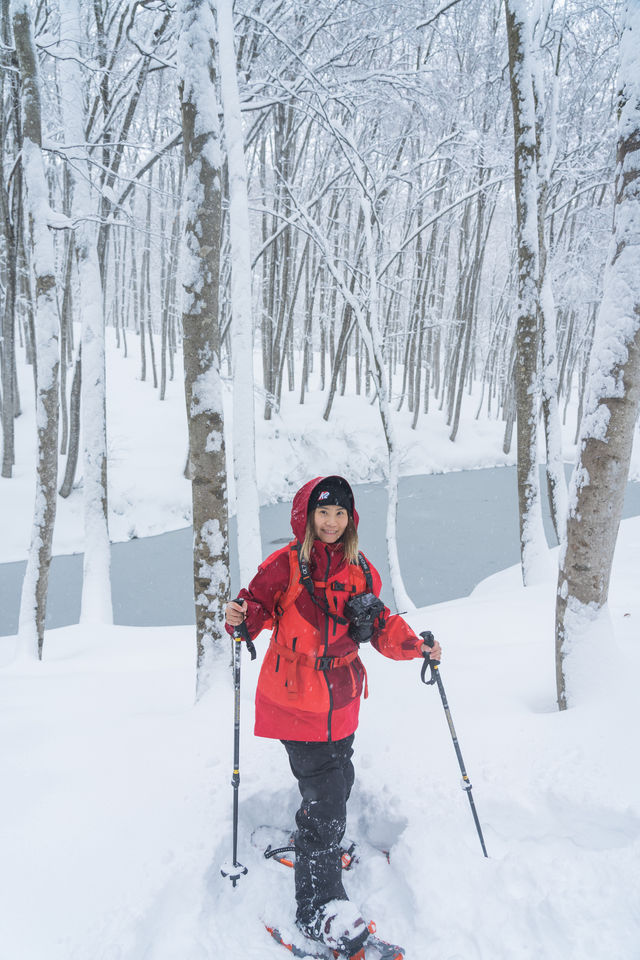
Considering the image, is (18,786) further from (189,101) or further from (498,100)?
(498,100)

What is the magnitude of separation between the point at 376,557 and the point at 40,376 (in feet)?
24.1

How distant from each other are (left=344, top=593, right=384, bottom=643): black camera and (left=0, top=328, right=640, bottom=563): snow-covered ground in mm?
7833

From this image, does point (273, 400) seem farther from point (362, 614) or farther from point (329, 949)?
point (329, 949)

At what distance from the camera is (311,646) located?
2.19 m

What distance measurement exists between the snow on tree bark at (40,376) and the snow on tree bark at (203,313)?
2742mm

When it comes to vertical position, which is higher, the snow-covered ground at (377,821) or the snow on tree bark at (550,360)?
the snow on tree bark at (550,360)

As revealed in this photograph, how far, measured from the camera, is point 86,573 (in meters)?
6.97

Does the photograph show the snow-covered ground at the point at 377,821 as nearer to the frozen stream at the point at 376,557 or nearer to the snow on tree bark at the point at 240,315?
the snow on tree bark at the point at 240,315

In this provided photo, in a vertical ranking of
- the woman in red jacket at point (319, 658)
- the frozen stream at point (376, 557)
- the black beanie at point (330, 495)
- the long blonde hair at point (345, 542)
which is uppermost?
the black beanie at point (330, 495)

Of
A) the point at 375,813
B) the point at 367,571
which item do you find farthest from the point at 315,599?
the point at 375,813

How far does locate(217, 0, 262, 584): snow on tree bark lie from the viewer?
477cm

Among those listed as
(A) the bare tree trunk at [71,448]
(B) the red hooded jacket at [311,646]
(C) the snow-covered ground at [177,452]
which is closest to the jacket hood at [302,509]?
(B) the red hooded jacket at [311,646]

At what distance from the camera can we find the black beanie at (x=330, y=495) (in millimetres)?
2316

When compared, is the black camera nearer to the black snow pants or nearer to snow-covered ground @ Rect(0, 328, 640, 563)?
the black snow pants
